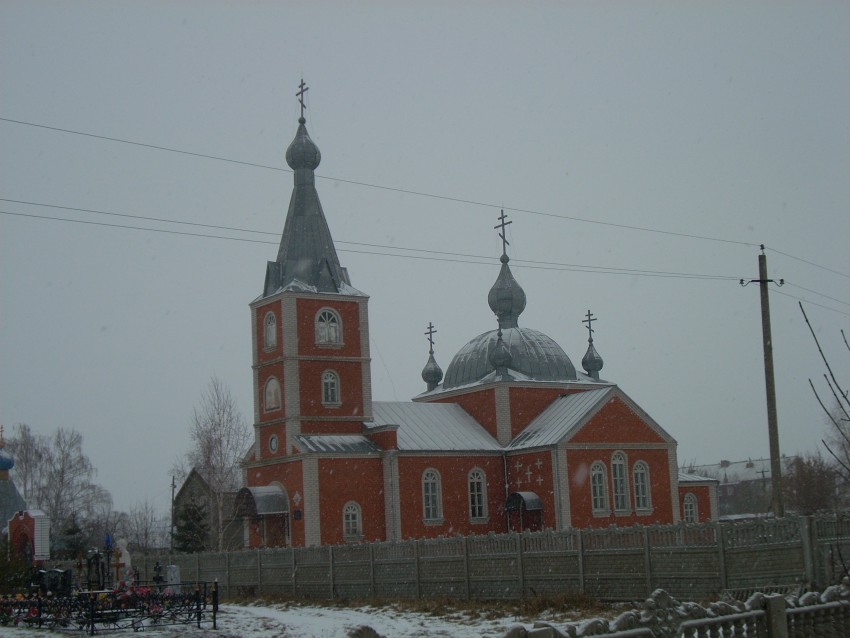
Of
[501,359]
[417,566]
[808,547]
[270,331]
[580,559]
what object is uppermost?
[270,331]

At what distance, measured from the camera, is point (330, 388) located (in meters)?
38.7

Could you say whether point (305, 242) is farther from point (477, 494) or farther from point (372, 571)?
point (372, 571)

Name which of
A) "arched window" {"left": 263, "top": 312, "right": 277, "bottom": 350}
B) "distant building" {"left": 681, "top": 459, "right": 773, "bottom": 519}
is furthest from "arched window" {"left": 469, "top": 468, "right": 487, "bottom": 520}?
"distant building" {"left": 681, "top": 459, "right": 773, "bottom": 519}

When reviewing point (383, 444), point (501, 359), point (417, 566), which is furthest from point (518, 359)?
point (417, 566)

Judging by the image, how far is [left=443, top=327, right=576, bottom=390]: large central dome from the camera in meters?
44.0

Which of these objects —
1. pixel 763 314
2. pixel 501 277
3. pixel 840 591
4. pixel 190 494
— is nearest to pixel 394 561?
pixel 763 314

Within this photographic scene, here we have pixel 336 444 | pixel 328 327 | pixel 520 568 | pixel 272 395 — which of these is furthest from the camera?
pixel 328 327

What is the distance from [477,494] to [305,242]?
1116cm

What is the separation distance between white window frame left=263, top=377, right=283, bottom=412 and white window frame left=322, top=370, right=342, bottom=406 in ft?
5.15

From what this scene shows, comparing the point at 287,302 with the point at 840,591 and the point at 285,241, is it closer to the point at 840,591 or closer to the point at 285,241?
the point at 285,241

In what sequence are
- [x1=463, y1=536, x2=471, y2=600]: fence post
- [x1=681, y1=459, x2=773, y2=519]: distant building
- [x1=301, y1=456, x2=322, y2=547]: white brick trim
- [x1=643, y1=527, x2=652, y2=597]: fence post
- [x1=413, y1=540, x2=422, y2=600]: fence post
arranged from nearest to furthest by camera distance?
[x1=643, y1=527, x2=652, y2=597]: fence post → [x1=463, y1=536, x2=471, y2=600]: fence post → [x1=413, y1=540, x2=422, y2=600]: fence post → [x1=301, y1=456, x2=322, y2=547]: white brick trim → [x1=681, y1=459, x2=773, y2=519]: distant building

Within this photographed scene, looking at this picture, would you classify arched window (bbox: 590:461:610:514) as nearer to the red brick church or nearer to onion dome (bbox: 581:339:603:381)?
the red brick church

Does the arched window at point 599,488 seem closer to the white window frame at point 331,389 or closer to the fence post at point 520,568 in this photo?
the white window frame at point 331,389

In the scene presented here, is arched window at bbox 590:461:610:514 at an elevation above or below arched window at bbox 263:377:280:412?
below
